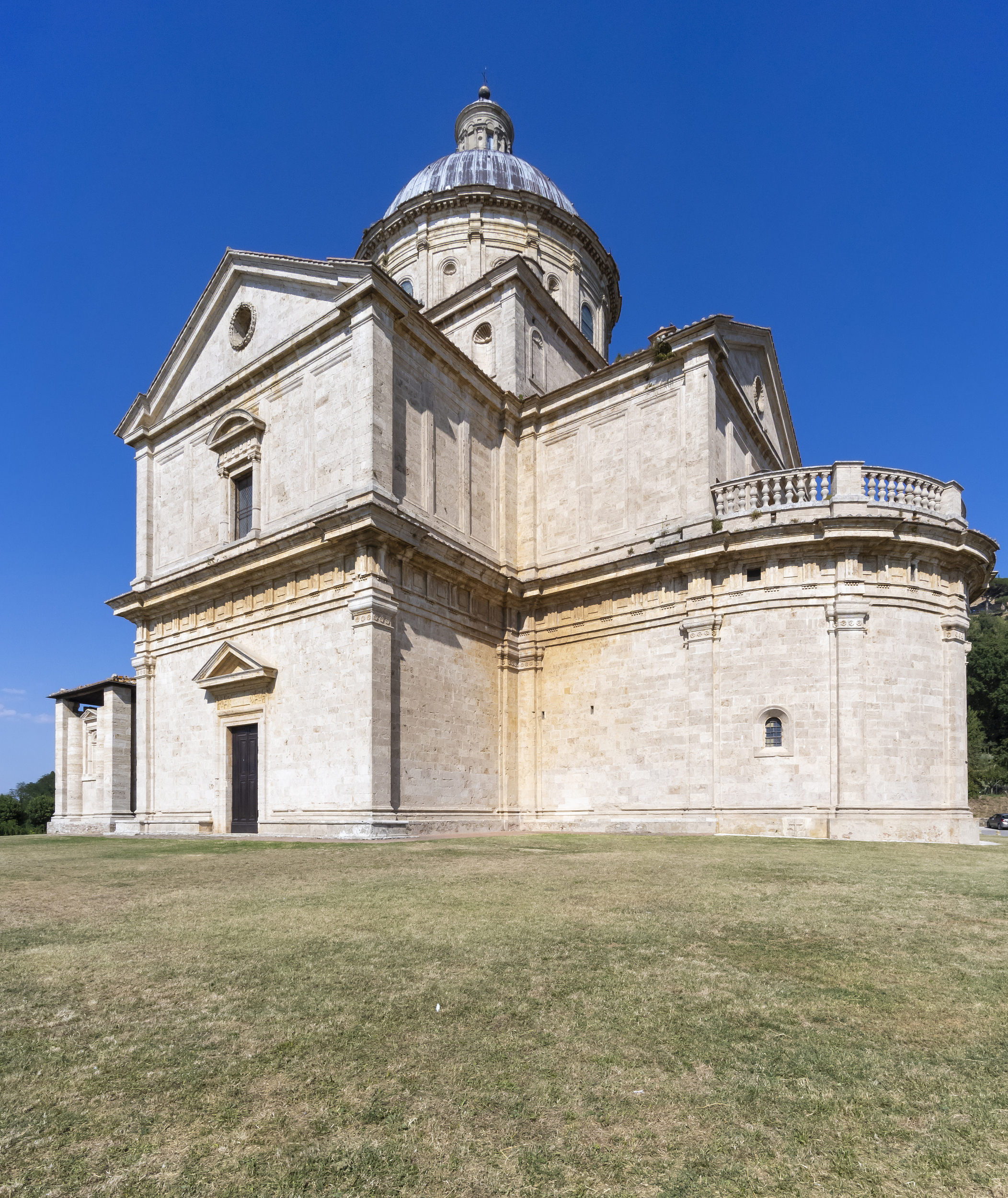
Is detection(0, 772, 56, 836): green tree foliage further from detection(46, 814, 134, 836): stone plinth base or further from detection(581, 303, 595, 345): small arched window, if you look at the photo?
detection(581, 303, 595, 345): small arched window

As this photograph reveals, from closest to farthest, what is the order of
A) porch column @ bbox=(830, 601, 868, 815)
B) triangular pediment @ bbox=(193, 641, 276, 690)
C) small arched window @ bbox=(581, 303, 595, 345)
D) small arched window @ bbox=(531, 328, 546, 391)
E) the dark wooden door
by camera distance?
porch column @ bbox=(830, 601, 868, 815) < triangular pediment @ bbox=(193, 641, 276, 690) < the dark wooden door < small arched window @ bbox=(531, 328, 546, 391) < small arched window @ bbox=(581, 303, 595, 345)

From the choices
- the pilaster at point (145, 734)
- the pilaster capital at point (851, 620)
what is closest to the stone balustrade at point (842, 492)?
the pilaster capital at point (851, 620)

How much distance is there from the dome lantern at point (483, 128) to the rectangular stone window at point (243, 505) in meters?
25.8

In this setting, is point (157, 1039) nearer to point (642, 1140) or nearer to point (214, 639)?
point (642, 1140)

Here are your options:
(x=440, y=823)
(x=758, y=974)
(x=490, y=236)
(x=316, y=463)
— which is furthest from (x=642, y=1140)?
(x=490, y=236)

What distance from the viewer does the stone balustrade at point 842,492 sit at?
19484mm

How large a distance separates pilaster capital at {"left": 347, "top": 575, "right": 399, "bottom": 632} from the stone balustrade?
9.13 meters

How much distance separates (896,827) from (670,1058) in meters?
17.1

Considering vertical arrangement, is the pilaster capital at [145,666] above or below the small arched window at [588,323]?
below

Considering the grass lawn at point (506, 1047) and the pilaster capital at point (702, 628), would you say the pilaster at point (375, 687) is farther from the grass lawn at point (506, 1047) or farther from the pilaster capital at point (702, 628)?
the grass lawn at point (506, 1047)

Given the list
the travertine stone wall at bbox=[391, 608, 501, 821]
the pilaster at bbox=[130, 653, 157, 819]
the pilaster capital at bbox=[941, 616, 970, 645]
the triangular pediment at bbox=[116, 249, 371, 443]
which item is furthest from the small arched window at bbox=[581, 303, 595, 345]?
the pilaster at bbox=[130, 653, 157, 819]

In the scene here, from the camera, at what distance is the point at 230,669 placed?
21891 mm

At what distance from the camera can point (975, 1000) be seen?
4703mm

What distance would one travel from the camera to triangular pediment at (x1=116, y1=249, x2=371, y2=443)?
70.3ft
